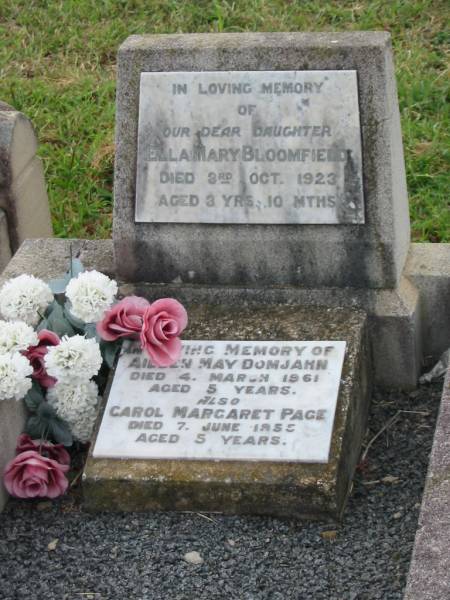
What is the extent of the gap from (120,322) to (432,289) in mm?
1003

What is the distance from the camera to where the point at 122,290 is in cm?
407

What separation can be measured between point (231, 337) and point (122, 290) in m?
0.46

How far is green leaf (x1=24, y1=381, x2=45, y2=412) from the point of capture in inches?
147

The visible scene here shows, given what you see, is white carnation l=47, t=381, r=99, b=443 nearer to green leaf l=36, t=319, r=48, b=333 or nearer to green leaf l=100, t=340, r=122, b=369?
green leaf l=100, t=340, r=122, b=369

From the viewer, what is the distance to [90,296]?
12.3 feet

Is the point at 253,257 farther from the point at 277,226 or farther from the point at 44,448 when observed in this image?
the point at 44,448

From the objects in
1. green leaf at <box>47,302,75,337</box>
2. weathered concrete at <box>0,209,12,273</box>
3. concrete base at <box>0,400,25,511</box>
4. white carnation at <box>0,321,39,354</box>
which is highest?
white carnation at <box>0,321,39,354</box>

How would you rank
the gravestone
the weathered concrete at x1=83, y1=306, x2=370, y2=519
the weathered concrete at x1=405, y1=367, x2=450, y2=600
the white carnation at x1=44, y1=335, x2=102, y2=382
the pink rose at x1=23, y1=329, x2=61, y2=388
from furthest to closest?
1. the pink rose at x1=23, y1=329, x2=61, y2=388
2. the white carnation at x1=44, y1=335, x2=102, y2=382
3. the gravestone
4. the weathered concrete at x1=83, y1=306, x2=370, y2=519
5. the weathered concrete at x1=405, y1=367, x2=450, y2=600

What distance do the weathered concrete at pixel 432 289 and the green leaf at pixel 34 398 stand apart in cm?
121

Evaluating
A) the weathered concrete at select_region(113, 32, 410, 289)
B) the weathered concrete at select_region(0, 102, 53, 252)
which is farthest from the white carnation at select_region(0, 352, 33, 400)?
the weathered concrete at select_region(0, 102, 53, 252)

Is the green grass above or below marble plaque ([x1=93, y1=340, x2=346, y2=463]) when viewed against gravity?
below

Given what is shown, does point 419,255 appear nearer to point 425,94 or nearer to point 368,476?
point 368,476

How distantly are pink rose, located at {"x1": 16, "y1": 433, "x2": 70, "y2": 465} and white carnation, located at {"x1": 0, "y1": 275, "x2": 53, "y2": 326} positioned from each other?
0.37m

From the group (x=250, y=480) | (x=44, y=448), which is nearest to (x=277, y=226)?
(x=250, y=480)
